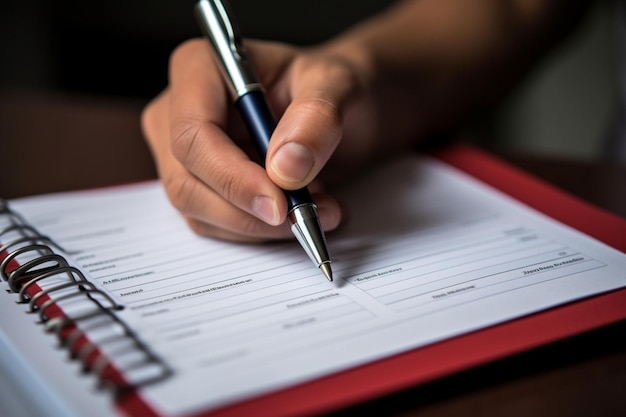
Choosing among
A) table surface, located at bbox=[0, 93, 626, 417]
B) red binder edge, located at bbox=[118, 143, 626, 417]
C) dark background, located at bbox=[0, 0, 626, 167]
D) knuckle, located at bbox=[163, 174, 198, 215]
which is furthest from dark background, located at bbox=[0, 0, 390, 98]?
red binder edge, located at bbox=[118, 143, 626, 417]

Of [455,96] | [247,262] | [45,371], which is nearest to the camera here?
[45,371]

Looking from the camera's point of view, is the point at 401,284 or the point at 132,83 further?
the point at 132,83

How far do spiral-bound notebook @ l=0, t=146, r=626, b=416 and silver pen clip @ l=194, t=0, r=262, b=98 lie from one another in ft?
0.36

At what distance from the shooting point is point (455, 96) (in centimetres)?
73

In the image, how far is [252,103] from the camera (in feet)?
1.58

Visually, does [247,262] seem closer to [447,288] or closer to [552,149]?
[447,288]

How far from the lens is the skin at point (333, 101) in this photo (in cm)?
44

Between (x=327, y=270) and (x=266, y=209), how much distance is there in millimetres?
51

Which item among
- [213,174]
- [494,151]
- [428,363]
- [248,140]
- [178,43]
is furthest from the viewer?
[178,43]

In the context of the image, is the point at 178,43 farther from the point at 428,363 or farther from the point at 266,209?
the point at 428,363

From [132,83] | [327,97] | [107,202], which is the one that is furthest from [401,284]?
[132,83]

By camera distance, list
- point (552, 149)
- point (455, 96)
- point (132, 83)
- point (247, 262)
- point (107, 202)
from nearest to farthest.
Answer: point (247, 262)
point (107, 202)
point (455, 96)
point (552, 149)
point (132, 83)

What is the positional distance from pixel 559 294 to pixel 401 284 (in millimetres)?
84

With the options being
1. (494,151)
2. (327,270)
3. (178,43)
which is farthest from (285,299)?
(178,43)
